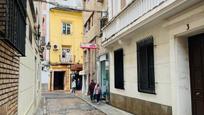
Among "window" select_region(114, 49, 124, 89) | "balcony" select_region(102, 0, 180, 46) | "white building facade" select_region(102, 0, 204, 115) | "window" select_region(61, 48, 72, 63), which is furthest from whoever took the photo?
"window" select_region(61, 48, 72, 63)

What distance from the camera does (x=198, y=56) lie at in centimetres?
854

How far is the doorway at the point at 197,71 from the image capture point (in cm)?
837

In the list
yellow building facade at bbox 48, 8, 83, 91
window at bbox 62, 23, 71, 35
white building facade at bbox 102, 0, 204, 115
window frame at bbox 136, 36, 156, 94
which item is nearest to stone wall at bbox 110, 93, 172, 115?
white building facade at bbox 102, 0, 204, 115

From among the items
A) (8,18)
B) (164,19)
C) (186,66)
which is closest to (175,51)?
(186,66)

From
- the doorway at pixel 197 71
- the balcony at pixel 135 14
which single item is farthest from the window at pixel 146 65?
the doorway at pixel 197 71

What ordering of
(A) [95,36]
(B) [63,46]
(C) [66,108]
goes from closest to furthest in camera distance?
(C) [66,108], (A) [95,36], (B) [63,46]

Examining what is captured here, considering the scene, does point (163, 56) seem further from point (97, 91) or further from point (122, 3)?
point (97, 91)

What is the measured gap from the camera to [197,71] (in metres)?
8.58

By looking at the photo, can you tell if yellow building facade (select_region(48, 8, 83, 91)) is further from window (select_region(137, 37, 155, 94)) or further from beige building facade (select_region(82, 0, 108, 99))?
window (select_region(137, 37, 155, 94))

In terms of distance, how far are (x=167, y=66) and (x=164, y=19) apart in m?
1.54

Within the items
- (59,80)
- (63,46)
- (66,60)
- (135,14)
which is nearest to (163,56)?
(135,14)

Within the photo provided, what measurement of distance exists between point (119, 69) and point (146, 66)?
14.0 feet

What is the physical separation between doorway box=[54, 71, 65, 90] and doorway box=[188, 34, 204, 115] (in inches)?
1163

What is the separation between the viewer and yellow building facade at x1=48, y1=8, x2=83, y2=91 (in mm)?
36562
